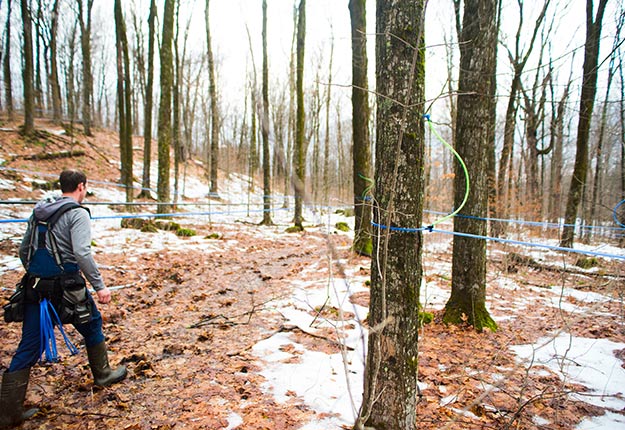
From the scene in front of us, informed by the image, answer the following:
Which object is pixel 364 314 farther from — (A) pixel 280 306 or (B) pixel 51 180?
(B) pixel 51 180

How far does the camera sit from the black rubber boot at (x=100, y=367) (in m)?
2.81

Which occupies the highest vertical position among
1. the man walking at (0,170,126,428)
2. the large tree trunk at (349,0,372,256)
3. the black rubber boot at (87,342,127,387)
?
the large tree trunk at (349,0,372,256)

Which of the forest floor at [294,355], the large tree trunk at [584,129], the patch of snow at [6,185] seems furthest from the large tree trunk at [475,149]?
the patch of snow at [6,185]

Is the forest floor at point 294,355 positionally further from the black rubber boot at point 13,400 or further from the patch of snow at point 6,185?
the patch of snow at point 6,185

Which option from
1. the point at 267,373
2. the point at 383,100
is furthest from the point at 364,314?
the point at 383,100

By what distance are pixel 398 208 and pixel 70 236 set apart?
2667mm

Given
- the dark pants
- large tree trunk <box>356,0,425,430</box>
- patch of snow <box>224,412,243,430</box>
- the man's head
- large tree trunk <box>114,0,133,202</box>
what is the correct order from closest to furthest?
large tree trunk <box>356,0,425,430</box> → patch of snow <box>224,412,243,430</box> → the dark pants → the man's head → large tree trunk <box>114,0,133,202</box>

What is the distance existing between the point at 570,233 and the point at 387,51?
10382 mm

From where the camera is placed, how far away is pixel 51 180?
43.9 feet

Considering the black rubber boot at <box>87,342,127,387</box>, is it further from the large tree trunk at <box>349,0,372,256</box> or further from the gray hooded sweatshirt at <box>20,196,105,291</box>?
the large tree trunk at <box>349,0,372,256</box>

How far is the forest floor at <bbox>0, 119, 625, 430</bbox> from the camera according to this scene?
97.2 inches

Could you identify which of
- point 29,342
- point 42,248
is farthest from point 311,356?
point 42,248

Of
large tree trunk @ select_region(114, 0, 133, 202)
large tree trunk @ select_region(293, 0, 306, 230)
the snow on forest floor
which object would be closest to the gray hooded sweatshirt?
the snow on forest floor

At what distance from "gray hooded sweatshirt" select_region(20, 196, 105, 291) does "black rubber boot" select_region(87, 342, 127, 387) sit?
0.64 meters
